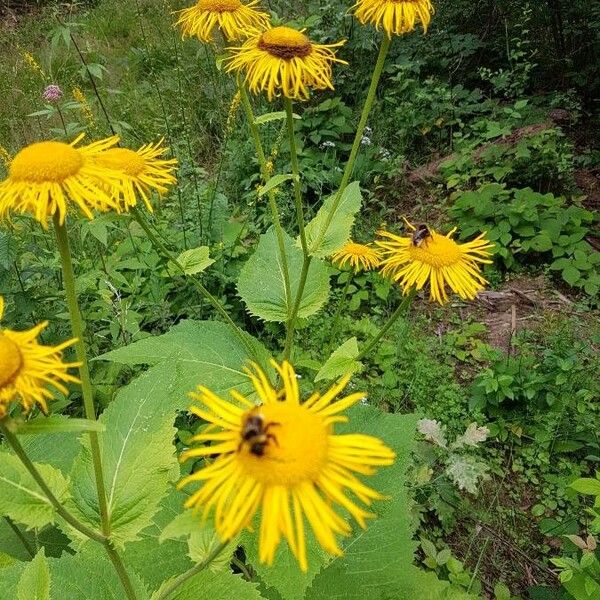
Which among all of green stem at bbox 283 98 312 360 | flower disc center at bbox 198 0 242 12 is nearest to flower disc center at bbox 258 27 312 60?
green stem at bbox 283 98 312 360

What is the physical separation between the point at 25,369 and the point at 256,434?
37 cm

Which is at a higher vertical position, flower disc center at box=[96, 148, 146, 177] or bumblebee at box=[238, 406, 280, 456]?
flower disc center at box=[96, 148, 146, 177]

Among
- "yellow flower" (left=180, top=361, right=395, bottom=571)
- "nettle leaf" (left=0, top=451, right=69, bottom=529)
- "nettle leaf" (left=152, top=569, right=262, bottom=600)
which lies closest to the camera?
"yellow flower" (left=180, top=361, right=395, bottom=571)

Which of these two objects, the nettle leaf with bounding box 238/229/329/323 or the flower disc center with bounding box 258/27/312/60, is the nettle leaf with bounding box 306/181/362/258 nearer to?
the nettle leaf with bounding box 238/229/329/323

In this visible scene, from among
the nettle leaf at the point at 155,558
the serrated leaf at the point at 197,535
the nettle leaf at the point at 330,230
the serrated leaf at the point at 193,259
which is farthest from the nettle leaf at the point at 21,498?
the nettle leaf at the point at 330,230

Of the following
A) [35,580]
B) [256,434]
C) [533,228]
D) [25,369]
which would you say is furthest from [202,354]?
[533,228]

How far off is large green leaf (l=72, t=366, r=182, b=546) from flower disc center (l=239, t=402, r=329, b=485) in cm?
54

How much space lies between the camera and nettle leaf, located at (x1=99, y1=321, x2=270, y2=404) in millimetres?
1931

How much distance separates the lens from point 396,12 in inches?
61.1

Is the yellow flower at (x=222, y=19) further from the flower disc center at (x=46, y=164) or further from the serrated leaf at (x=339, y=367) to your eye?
the serrated leaf at (x=339, y=367)

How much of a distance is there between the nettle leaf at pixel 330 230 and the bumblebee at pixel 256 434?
1.02 metres

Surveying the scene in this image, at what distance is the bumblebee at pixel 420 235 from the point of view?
158 centimetres

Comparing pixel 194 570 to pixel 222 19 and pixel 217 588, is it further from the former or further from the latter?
pixel 222 19

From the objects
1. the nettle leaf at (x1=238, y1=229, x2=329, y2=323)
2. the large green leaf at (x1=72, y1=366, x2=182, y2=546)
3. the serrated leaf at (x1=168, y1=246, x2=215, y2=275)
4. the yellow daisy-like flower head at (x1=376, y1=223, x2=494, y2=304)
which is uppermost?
the yellow daisy-like flower head at (x1=376, y1=223, x2=494, y2=304)
